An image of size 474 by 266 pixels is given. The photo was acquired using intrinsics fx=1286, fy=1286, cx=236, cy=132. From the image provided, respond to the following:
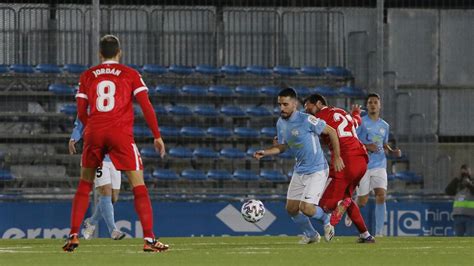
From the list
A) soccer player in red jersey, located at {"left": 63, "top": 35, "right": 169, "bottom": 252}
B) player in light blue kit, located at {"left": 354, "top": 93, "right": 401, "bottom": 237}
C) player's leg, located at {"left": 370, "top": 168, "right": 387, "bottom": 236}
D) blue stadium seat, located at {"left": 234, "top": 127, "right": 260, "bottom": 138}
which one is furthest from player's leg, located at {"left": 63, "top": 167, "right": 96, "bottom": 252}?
blue stadium seat, located at {"left": 234, "top": 127, "right": 260, "bottom": 138}

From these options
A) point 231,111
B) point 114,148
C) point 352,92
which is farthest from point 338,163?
point 352,92

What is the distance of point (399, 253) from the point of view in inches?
509

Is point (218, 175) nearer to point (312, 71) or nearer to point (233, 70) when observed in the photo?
point (233, 70)

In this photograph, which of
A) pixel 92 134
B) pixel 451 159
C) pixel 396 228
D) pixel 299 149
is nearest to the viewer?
pixel 92 134

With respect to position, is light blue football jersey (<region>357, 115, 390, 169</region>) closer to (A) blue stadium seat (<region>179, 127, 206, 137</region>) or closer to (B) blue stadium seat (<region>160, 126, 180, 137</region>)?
(A) blue stadium seat (<region>179, 127, 206, 137</region>)

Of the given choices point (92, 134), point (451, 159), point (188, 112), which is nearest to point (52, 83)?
point (188, 112)

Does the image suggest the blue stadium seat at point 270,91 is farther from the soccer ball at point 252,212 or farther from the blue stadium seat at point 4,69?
the soccer ball at point 252,212

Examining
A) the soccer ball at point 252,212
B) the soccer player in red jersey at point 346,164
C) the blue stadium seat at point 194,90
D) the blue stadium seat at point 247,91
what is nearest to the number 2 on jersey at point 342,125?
the soccer player in red jersey at point 346,164

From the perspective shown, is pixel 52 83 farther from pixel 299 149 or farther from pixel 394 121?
pixel 299 149

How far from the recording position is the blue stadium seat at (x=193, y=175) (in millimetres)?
22766

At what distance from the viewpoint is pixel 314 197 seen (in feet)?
51.0

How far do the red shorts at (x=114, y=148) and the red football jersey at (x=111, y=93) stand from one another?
0.07 metres

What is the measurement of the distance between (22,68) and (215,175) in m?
3.94

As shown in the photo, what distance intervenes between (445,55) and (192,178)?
7061 mm
